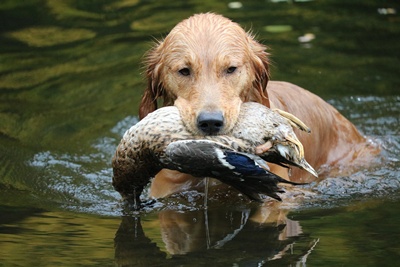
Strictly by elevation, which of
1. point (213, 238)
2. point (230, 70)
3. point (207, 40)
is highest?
point (207, 40)

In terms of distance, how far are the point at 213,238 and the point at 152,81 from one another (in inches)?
72.4

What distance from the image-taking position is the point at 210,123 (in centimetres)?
623

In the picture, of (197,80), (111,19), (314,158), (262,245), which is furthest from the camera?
(111,19)

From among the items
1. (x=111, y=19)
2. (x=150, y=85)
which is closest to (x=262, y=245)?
(x=150, y=85)

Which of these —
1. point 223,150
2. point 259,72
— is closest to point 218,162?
point 223,150

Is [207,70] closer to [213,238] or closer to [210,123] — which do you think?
[210,123]

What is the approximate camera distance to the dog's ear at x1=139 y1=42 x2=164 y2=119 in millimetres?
7437

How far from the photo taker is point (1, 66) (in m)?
11.4

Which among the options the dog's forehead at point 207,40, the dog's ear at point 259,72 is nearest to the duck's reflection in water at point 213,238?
the dog's ear at point 259,72

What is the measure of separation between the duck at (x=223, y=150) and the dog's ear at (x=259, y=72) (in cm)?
89

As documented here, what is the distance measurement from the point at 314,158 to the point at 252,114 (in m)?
2.41

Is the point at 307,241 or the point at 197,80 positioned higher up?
the point at 197,80

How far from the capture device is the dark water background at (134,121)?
19.5ft

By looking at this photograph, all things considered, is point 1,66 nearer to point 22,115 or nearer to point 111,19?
point 22,115
